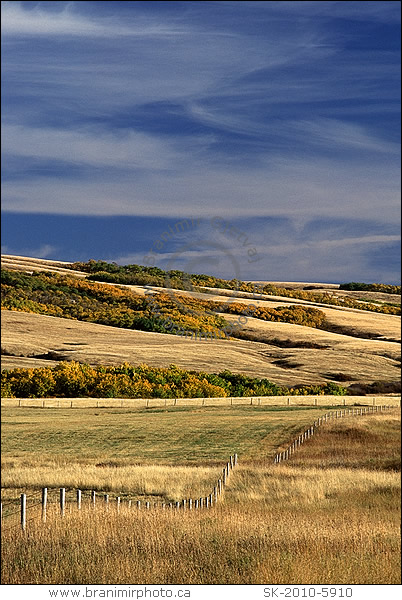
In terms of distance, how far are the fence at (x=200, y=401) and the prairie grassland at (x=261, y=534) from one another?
0.46 m

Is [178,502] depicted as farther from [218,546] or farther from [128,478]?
[218,546]

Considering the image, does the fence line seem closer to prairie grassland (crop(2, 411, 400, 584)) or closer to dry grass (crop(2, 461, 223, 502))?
prairie grassland (crop(2, 411, 400, 584))

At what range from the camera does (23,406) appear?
43.4 feet

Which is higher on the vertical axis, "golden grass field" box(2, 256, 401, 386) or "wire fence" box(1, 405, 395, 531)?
"golden grass field" box(2, 256, 401, 386)

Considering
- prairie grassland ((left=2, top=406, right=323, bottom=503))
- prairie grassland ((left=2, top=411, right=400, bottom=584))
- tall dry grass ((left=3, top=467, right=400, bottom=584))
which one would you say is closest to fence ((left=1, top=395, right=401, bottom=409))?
prairie grassland ((left=2, top=406, right=323, bottom=503))

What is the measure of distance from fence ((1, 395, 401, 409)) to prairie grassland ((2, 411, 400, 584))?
461mm

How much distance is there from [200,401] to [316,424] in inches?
98.5

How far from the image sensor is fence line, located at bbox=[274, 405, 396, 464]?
13727 mm

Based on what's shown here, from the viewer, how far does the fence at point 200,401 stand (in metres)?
13.4

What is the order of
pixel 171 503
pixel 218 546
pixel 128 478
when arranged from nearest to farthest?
pixel 218 546 → pixel 171 503 → pixel 128 478

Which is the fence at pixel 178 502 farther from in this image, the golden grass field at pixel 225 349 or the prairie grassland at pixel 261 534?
the golden grass field at pixel 225 349

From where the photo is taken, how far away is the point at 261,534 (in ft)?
32.7

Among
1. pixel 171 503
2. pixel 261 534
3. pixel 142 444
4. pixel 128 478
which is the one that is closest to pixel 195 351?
pixel 142 444

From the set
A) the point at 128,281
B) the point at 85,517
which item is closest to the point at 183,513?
the point at 85,517
